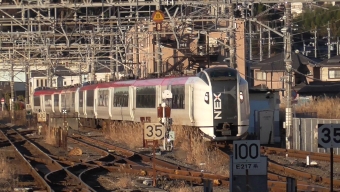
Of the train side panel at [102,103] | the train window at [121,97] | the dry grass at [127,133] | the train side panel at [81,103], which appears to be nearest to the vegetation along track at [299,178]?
the dry grass at [127,133]

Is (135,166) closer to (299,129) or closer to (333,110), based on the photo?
(299,129)

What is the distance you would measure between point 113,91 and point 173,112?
9468mm

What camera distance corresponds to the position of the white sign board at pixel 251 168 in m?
11.5

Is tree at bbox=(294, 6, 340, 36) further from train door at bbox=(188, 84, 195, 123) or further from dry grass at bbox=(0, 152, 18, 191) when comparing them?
dry grass at bbox=(0, 152, 18, 191)

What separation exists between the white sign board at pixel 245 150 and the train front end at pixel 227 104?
516 inches

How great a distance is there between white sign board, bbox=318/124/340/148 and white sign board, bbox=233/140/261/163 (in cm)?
132

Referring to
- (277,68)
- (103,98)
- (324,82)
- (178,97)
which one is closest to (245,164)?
(178,97)

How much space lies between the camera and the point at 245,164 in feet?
37.9

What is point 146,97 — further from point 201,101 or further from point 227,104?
point 227,104

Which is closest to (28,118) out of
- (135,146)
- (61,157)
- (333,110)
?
(333,110)

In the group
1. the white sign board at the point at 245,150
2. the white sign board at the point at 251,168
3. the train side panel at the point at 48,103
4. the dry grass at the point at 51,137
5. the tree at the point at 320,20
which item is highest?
the tree at the point at 320,20

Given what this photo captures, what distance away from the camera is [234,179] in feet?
37.8

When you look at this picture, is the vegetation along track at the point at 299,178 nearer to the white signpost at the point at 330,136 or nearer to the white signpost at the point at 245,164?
the white signpost at the point at 330,136

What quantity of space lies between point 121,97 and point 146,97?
3872 mm
